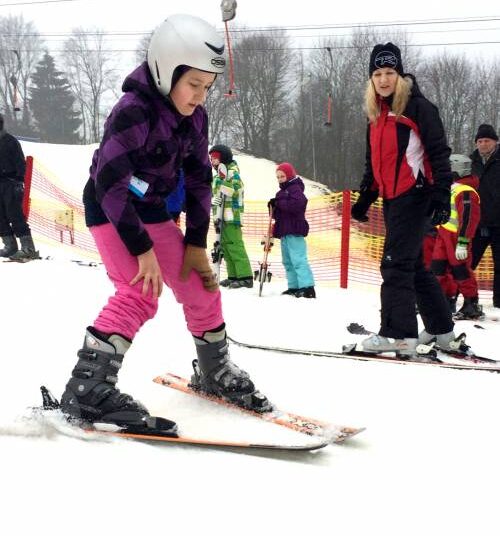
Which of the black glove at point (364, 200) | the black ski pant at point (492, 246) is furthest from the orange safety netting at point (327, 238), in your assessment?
the black glove at point (364, 200)

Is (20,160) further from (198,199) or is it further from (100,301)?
(198,199)

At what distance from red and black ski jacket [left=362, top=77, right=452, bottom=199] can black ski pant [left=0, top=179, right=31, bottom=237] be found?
6.16 m

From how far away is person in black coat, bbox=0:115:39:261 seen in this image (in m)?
8.08

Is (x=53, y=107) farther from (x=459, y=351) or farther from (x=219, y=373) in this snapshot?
(x=219, y=373)

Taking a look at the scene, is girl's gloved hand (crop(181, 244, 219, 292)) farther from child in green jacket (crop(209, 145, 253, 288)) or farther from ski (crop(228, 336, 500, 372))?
child in green jacket (crop(209, 145, 253, 288))

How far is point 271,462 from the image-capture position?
200cm

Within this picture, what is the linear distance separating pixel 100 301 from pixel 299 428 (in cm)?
372

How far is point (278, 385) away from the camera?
2.97m

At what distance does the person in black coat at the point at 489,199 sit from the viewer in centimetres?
672

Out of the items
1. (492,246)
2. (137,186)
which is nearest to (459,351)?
(137,186)

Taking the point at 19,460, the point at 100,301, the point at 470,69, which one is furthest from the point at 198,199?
the point at 470,69

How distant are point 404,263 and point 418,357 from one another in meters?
0.58

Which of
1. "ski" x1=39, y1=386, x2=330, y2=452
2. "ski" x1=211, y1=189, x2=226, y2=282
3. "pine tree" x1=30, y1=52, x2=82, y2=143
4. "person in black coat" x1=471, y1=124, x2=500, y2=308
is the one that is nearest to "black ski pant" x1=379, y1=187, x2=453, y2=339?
"ski" x1=39, y1=386, x2=330, y2=452

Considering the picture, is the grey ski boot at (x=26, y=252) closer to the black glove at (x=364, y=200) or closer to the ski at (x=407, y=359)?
the ski at (x=407, y=359)
